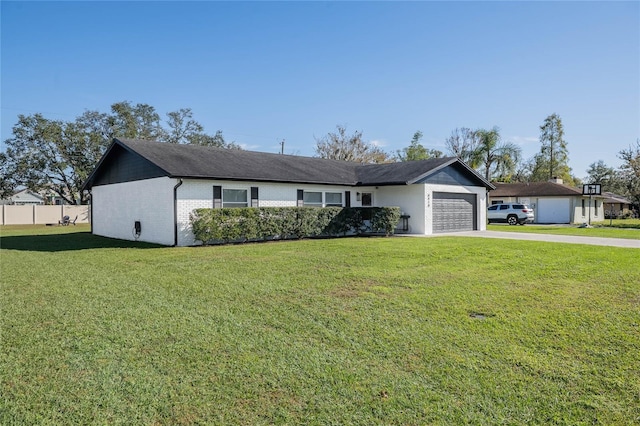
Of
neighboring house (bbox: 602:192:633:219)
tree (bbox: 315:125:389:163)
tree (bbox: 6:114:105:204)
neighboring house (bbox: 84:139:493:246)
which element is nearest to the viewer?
neighboring house (bbox: 84:139:493:246)

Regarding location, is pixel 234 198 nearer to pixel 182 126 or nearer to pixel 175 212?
pixel 175 212

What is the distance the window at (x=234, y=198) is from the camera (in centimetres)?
1600

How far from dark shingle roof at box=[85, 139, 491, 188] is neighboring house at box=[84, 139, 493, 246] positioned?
1.7 inches

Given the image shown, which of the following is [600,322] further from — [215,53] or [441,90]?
[215,53]

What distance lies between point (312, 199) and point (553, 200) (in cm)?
2587

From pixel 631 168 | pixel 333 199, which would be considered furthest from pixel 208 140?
pixel 631 168

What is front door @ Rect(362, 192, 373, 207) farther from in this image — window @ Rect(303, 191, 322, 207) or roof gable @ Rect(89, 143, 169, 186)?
roof gable @ Rect(89, 143, 169, 186)

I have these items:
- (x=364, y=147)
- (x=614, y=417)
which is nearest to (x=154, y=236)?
(x=614, y=417)

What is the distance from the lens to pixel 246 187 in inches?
651

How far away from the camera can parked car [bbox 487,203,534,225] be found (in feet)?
99.3

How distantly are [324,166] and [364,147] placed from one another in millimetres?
25295

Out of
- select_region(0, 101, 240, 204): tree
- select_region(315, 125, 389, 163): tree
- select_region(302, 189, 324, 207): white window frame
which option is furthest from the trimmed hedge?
select_region(0, 101, 240, 204): tree

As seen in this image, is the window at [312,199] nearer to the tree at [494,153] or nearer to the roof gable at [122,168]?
the roof gable at [122,168]

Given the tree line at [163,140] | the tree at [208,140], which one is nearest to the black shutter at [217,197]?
the tree line at [163,140]
